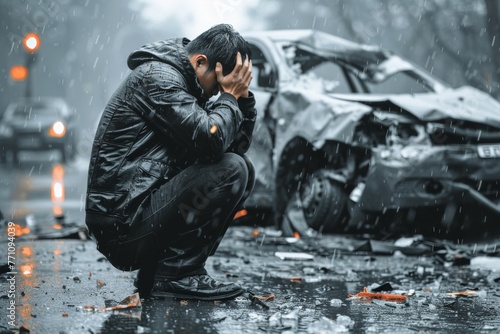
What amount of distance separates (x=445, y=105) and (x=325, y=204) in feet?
4.58

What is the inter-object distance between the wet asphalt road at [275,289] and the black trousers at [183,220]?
0.71 ft

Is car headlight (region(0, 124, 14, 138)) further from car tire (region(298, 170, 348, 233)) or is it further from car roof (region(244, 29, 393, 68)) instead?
car tire (region(298, 170, 348, 233))

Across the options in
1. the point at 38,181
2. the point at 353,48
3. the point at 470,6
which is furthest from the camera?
the point at 470,6

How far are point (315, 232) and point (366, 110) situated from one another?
51.1 inches

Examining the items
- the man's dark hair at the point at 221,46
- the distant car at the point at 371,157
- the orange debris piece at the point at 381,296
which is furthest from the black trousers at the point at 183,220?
the distant car at the point at 371,157

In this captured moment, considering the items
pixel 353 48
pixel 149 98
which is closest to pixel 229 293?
pixel 149 98

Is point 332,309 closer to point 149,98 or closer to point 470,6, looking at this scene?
point 149,98

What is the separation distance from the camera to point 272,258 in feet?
20.1

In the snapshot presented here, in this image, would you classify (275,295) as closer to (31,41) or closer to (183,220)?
(183,220)

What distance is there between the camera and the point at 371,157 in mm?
6742

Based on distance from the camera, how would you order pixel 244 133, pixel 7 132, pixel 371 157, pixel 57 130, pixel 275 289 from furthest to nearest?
pixel 57 130
pixel 7 132
pixel 371 157
pixel 275 289
pixel 244 133

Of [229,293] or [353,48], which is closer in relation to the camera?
[229,293]

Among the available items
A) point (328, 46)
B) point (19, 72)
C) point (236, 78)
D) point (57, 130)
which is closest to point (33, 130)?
point (57, 130)

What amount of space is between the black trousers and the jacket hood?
15.4 inches
